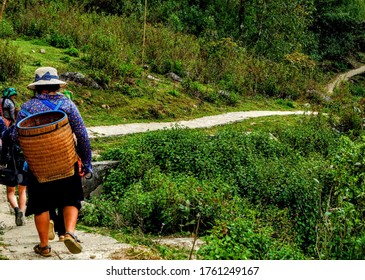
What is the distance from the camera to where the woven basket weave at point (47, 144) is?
4.21 m

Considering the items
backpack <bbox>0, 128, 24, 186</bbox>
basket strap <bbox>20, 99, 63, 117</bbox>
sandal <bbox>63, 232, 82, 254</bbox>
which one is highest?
basket strap <bbox>20, 99, 63, 117</bbox>

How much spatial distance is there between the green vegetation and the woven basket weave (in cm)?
103

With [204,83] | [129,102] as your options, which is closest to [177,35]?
[204,83]

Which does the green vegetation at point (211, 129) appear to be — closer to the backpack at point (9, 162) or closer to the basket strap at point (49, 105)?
the backpack at point (9, 162)

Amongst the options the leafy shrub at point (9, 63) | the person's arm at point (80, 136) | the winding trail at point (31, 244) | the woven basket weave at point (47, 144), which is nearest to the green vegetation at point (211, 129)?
the leafy shrub at point (9, 63)

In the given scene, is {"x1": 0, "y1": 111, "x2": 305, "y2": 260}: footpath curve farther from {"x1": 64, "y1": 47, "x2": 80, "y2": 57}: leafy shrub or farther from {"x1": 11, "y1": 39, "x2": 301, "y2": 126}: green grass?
{"x1": 64, "y1": 47, "x2": 80, "y2": 57}: leafy shrub

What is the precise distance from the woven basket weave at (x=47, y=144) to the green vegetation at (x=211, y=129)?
1.03m

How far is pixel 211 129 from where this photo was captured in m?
12.7

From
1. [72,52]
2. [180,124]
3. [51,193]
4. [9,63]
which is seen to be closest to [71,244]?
[51,193]

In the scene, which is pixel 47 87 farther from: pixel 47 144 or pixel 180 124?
pixel 180 124

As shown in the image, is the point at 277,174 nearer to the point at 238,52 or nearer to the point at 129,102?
the point at 129,102

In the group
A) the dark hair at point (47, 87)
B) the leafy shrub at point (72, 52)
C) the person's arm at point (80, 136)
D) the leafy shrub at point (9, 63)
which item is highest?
the dark hair at point (47, 87)

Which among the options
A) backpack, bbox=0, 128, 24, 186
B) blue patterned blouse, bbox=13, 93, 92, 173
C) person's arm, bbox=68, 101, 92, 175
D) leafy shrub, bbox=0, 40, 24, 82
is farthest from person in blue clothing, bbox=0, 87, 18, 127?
leafy shrub, bbox=0, 40, 24, 82

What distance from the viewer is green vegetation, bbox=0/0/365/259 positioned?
617 centimetres
